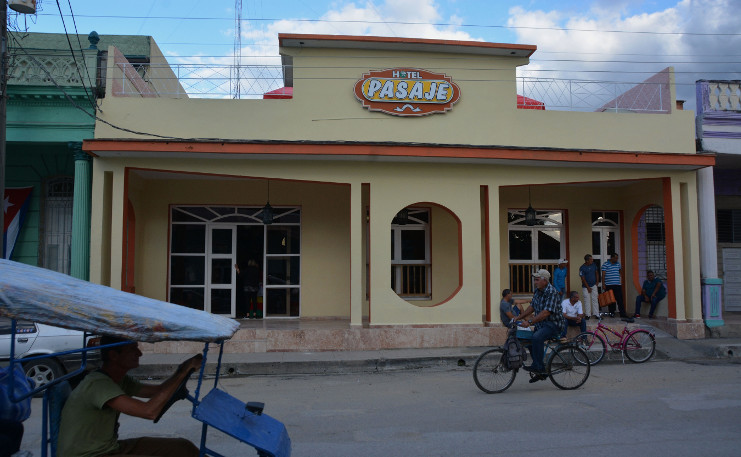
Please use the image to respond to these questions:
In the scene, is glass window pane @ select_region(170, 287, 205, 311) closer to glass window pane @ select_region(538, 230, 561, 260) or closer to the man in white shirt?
the man in white shirt

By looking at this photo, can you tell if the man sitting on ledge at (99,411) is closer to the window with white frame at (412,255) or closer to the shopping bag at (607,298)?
the window with white frame at (412,255)

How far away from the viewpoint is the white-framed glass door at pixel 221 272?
1469cm

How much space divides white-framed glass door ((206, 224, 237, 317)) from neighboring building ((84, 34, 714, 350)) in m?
0.04

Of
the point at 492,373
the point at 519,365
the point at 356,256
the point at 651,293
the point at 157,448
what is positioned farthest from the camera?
the point at 651,293

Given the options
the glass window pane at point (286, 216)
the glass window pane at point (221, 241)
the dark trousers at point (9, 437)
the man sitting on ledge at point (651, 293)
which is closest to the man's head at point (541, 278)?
the dark trousers at point (9, 437)

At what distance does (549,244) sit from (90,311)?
1407 cm

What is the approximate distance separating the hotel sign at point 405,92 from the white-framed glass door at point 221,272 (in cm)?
498

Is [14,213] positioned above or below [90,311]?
above

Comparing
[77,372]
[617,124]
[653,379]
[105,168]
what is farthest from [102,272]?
[617,124]

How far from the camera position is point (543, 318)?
854 centimetres

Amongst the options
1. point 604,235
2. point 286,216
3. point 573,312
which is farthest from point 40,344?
point 604,235

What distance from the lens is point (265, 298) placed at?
14.8m

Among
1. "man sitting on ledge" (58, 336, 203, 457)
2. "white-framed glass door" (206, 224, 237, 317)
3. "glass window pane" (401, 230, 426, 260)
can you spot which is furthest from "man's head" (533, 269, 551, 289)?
"white-framed glass door" (206, 224, 237, 317)

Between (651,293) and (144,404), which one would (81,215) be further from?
(651,293)
